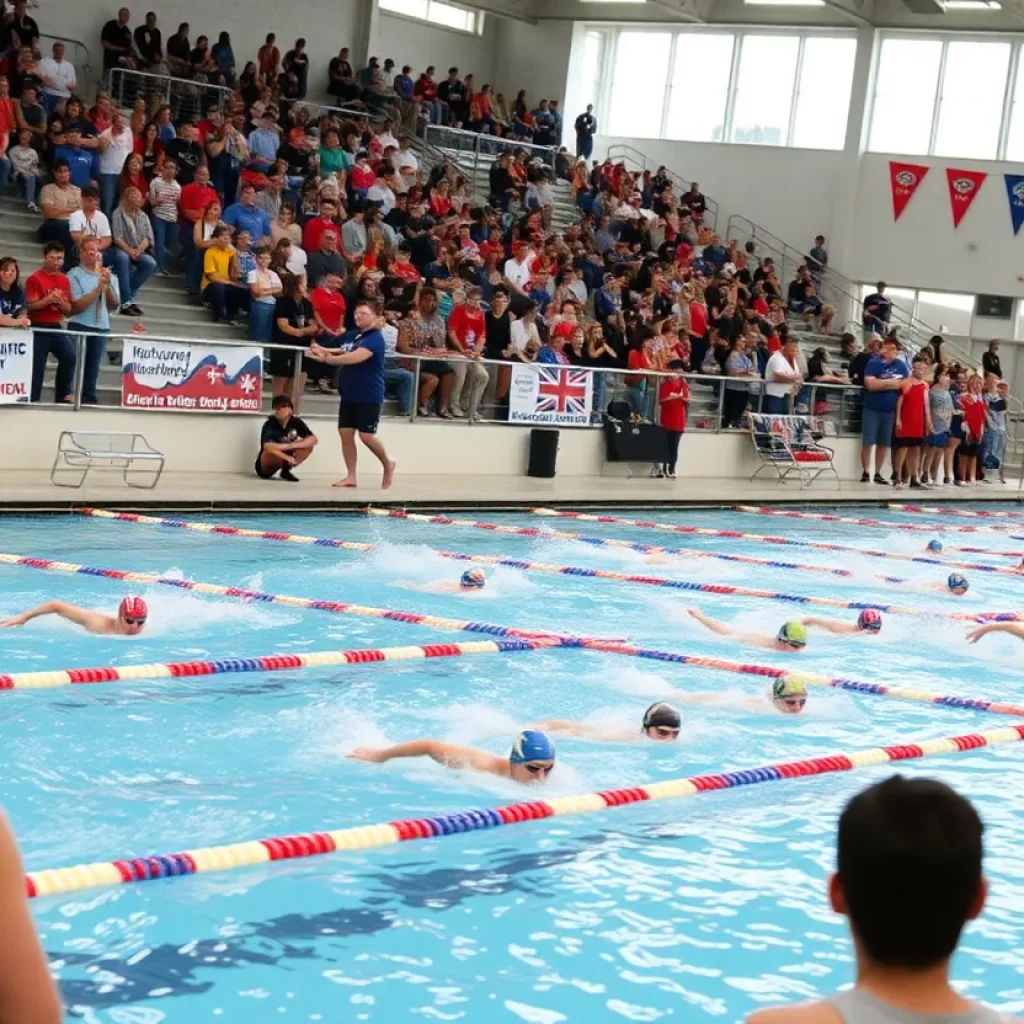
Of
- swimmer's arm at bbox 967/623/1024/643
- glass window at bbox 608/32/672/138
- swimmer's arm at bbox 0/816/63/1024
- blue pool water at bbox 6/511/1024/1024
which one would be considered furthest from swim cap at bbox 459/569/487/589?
glass window at bbox 608/32/672/138

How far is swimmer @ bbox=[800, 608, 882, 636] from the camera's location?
1064 centimetres

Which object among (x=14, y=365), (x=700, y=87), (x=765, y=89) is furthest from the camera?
(x=700, y=87)

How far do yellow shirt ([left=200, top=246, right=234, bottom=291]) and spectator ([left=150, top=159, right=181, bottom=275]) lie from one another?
0.65m

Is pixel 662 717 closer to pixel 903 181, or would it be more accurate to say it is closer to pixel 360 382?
pixel 360 382

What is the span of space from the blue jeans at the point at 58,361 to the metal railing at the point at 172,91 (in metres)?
7.94

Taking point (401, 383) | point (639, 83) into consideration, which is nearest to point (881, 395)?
point (401, 383)

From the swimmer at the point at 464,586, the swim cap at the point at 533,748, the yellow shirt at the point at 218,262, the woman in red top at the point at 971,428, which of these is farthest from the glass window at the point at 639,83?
the swim cap at the point at 533,748

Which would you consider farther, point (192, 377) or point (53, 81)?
point (53, 81)

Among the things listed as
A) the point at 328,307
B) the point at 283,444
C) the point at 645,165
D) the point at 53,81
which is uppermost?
the point at 645,165

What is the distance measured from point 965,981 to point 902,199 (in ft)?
90.6

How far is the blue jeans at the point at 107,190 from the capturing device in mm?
17594

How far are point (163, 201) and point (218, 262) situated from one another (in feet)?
3.06

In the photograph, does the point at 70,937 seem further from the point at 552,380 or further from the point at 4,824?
the point at 552,380

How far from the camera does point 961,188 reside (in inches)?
1201
